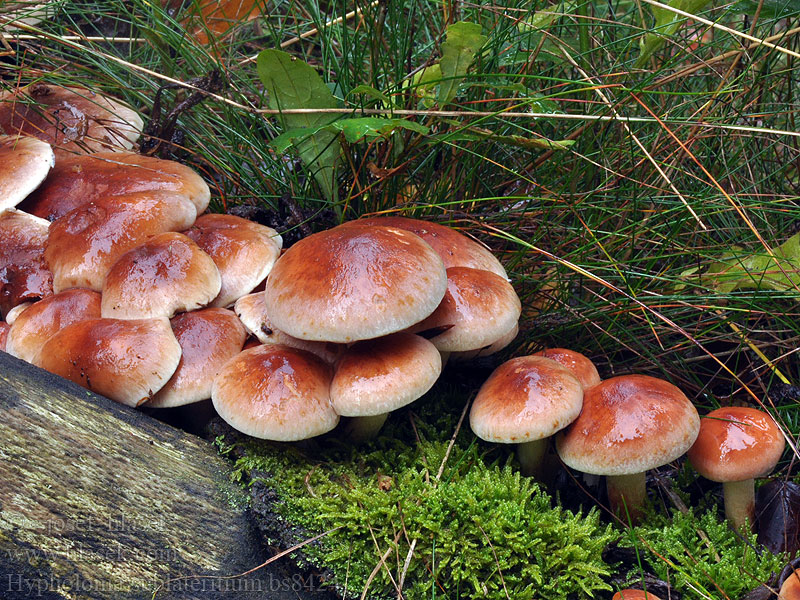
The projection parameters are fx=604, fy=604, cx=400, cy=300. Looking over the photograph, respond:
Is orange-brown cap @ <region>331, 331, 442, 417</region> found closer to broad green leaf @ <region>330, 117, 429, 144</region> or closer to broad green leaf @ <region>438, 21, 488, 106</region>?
broad green leaf @ <region>330, 117, 429, 144</region>

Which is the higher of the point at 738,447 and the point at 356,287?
the point at 356,287

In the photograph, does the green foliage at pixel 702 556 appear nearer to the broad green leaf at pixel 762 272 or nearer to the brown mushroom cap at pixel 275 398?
the broad green leaf at pixel 762 272

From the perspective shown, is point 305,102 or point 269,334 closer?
point 269,334

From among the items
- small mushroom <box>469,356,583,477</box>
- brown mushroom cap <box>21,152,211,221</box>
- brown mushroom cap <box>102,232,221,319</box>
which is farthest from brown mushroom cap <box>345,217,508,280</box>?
brown mushroom cap <box>21,152,211,221</box>

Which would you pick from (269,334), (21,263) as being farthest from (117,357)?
(21,263)

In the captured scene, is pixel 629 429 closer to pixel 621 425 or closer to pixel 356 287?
pixel 621 425
